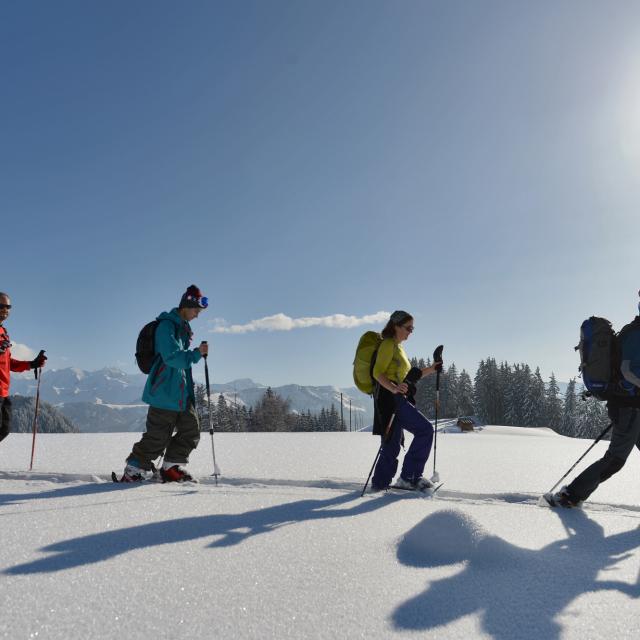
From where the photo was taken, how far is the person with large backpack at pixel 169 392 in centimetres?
473

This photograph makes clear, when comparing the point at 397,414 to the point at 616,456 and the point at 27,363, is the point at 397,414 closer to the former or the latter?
the point at 616,456

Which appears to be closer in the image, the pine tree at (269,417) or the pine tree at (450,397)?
the pine tree at (269,417)

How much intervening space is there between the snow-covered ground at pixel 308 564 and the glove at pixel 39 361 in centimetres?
208

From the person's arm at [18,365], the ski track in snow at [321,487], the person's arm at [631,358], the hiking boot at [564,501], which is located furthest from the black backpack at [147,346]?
the person's arm at [631,358]

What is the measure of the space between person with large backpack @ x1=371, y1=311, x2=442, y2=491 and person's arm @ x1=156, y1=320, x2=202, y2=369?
2.04 m

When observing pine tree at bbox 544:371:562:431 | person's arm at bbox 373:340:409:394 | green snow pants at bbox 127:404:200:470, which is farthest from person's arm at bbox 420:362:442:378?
pine tree at bbox 544:371:562:431

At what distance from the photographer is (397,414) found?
464 centimetres

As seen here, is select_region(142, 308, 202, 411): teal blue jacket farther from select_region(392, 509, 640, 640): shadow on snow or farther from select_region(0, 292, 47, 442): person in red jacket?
select_region(392, 509, 640, 640): shadow on snow

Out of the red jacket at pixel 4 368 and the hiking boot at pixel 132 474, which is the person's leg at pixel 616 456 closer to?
the hiking boot at pixel 132 474

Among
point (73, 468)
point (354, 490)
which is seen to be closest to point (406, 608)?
point (354, 490)

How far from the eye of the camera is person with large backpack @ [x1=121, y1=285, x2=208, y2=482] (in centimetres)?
473

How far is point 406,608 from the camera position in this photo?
1.86 m

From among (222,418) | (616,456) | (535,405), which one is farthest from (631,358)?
(535,405)

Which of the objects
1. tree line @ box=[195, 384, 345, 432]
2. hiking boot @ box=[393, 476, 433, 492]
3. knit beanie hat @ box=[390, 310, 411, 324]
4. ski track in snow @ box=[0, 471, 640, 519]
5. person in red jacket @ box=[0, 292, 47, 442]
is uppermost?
knit beanie hat @ box=[390, 310, 411, 324]
